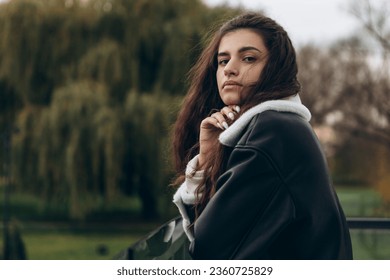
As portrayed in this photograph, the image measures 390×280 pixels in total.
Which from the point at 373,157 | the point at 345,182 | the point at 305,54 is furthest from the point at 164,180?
the point at 345,182

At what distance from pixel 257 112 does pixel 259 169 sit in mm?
148

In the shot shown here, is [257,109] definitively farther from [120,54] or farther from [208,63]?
[120,54]

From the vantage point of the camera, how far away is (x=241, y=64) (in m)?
1.49

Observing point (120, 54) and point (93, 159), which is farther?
point (120, 54)

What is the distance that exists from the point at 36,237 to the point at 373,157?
12780 mm

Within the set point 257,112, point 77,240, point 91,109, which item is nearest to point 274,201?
point 257,112

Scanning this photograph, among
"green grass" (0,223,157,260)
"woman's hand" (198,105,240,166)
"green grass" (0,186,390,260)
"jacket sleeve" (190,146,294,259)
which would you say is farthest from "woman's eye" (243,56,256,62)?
"green grass" (0,223,157,260)

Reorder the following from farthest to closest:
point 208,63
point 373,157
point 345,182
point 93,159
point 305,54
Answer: point 345,182
point 305,54
point 373,157
point 93,159
point 208,63

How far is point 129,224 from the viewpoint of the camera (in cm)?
1555

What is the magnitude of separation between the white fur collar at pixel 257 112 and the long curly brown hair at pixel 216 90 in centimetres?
3

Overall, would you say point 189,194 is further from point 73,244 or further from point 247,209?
point 73,244

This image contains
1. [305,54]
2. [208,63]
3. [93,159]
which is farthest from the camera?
[305,54]
